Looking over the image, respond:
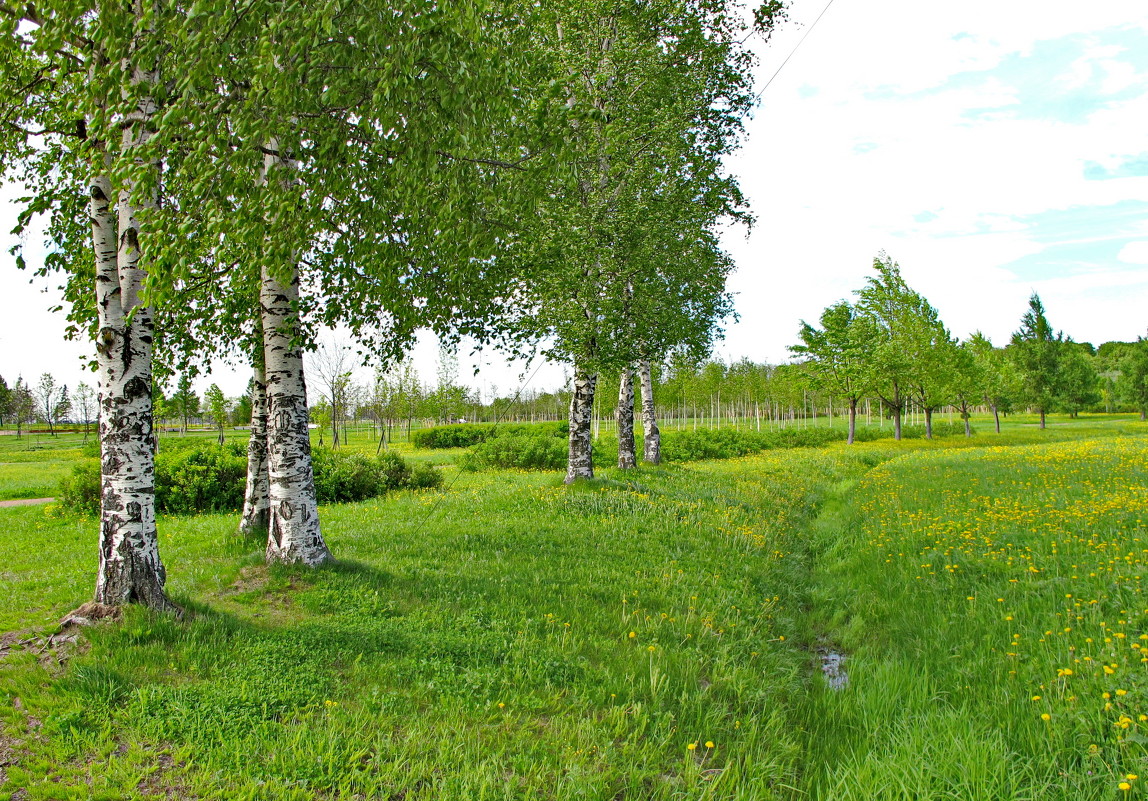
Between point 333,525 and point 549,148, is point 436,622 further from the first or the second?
point 333,525

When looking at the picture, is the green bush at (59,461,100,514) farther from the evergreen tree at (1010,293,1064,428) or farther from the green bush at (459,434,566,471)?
the evergreen tree at (1010,293,1064,428)

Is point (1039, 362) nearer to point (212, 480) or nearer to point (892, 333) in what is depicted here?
point (892, 333)

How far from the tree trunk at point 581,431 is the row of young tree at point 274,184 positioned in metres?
3.33

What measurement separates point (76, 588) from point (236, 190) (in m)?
5.28

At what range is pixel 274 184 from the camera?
179 inches

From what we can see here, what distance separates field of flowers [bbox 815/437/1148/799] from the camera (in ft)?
12.8

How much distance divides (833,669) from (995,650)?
4.87 ft

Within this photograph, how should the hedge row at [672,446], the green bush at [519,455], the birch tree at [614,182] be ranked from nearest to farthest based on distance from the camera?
the birch tree at [614,182], the green bush at [519,455], the hedge row at [672,446]

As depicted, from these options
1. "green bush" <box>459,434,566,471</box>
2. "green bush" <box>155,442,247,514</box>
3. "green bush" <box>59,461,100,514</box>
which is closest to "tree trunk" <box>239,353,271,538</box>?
"green bush" <box>155,442,247,514</box>

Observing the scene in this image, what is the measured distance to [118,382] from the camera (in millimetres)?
5348

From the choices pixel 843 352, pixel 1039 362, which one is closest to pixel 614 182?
pixel 843 352

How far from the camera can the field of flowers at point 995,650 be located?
3902 millimetres

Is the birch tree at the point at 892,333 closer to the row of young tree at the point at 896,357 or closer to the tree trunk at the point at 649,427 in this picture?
the row of young tree at the point at 896,357

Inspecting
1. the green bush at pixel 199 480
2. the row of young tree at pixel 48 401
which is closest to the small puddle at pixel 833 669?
the green bush at pixel 199 480
